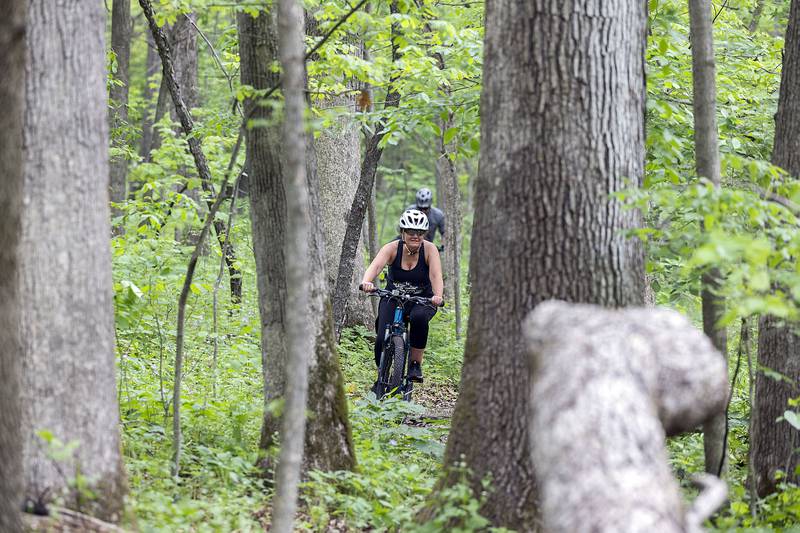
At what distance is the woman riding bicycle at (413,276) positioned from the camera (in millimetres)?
9242

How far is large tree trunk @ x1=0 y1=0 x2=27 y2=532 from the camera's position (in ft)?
10.9

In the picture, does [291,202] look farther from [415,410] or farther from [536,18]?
[415,410]

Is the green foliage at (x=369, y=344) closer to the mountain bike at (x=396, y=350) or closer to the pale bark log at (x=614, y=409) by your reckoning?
the pale bark log at (x=614, y=409)

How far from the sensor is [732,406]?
9422 millimetres

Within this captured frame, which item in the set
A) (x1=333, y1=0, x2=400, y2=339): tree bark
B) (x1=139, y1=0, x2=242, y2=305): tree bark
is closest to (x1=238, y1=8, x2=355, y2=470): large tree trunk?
(x1=139, y1=0, x2=242, y2=305): tree bark

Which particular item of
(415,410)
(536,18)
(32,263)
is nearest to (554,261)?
(536,18)

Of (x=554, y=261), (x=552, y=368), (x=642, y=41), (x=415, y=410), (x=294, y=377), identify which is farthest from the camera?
(x=415, y=410)

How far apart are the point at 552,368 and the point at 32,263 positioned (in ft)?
8.39

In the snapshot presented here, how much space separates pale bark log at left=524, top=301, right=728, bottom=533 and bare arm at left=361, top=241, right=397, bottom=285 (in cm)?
547

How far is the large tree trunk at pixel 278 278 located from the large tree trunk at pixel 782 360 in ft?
10.4

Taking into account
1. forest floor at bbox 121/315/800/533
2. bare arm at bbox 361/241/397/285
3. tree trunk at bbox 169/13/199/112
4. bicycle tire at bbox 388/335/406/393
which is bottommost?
forest floor at bbox 121/315/800/533

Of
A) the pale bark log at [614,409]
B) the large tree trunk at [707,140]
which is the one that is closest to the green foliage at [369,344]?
the large tree trunk at [707,140]

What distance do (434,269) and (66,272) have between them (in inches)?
223

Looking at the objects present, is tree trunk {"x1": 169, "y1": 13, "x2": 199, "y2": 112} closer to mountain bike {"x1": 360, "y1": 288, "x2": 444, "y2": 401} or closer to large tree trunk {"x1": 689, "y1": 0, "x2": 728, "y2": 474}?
mountain bike {"x1": 360, "y1": 288, "x2": 444, "y2": 401}
